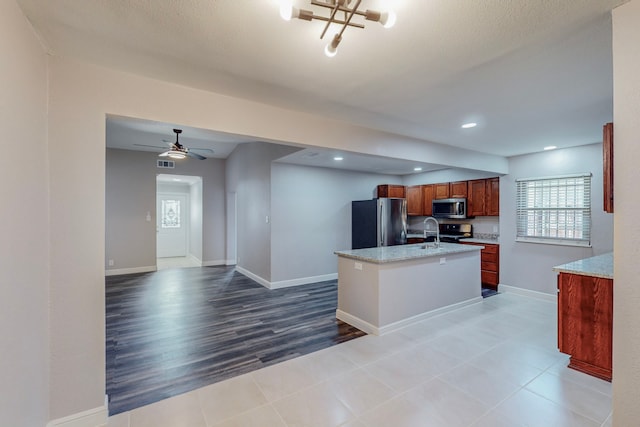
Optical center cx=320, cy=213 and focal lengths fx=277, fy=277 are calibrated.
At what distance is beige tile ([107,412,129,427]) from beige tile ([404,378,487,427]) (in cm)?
204

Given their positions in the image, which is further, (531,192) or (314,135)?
(531,192)

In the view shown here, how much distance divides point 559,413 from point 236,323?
3256 millimetres

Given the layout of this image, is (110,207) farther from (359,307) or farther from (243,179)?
(359,307)

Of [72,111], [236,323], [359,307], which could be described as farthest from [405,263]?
[72,111]

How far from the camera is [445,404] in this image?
208 centimetres

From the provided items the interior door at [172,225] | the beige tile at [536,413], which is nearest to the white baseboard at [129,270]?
the interior door at [172,225]

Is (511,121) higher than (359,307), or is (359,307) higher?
(511,121)

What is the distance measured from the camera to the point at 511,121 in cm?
313

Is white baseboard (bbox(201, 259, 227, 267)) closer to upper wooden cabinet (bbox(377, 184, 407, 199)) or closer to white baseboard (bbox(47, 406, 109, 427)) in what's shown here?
upper wooden cabinet (bbox(377, 184, 407, 199))

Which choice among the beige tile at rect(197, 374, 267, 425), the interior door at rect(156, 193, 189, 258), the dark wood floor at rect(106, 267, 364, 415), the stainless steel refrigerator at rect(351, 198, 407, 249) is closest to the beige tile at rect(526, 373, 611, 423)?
the dark wood floor at rect(106, 267, 364, 415)

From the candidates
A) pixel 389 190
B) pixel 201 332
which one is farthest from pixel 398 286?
pixel 389 190

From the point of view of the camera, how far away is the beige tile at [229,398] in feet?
6.56

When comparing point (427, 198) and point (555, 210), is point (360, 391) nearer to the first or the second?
point (555, 210)

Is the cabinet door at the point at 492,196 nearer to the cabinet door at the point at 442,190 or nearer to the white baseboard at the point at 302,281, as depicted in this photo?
the cabinet door at the point at 442,190
